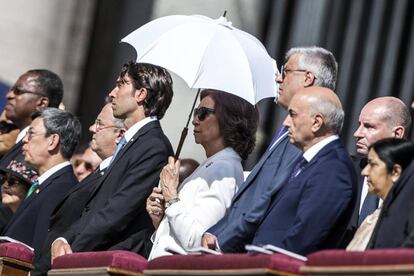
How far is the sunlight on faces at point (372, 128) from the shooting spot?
32.1ft

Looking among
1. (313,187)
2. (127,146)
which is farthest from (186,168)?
(313,187)

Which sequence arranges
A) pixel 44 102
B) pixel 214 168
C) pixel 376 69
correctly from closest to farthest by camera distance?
pixel 214 168
pixel 44 102
pixel 376 69

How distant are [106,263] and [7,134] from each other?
3.99m

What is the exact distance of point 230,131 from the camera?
9750mm

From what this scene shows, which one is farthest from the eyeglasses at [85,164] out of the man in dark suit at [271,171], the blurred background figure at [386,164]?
the blurred background figure at [386,164]

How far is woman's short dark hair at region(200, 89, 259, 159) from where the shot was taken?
973 centimetres

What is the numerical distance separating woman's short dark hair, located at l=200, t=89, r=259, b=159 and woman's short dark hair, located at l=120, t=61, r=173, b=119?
480 millimetres

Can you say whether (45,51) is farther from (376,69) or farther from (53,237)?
(53,237)

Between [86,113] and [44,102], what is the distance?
3.59 m

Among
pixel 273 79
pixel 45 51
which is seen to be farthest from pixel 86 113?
pixel 273 79

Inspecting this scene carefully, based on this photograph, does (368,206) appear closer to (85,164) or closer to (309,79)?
(309,79)

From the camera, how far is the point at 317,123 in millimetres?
8789

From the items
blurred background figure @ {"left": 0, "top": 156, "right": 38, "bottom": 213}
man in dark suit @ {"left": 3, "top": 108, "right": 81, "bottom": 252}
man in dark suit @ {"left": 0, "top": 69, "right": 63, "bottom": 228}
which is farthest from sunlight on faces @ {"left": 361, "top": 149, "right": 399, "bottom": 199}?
man in dark suit @ {"left": 0, "top": 69, "right": 63, "bottom": 228}

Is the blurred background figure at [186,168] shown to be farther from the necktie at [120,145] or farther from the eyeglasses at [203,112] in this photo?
the eyeglasses at [203,112]
